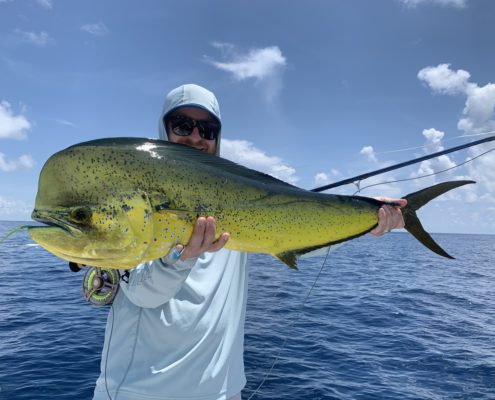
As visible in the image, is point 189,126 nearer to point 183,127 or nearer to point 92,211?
point 183,127

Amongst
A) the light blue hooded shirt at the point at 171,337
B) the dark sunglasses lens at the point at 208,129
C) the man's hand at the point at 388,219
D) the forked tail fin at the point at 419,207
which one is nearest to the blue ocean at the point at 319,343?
the forked tail fin at the point at 419,207

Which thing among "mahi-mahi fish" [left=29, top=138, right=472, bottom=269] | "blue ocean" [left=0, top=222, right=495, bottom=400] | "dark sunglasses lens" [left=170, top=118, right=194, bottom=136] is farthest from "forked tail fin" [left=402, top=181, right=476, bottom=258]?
"blue ocean" [left=0, top=222, right=495, bottom=400]

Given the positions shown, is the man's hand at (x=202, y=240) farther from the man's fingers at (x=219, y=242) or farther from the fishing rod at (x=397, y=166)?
the fishing rod at (x=397, y=166)

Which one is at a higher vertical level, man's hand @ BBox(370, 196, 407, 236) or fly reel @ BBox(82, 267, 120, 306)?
man's hand @ BBox(370, 196, 407, 236)

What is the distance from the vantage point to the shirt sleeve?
2129mm

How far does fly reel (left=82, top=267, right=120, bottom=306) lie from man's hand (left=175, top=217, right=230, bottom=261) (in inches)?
34.4

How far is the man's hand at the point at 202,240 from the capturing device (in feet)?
6.42

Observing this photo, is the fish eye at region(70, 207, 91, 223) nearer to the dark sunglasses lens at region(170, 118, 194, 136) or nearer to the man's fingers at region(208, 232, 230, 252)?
the man's fingers at region(208, 232, 230, 252)

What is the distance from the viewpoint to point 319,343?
358 inches

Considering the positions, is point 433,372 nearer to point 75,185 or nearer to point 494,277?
point 75,185

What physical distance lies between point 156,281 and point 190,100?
5.03 feet

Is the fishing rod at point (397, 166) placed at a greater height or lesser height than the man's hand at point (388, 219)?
greater

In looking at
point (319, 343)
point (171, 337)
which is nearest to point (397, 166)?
point (171, 337)

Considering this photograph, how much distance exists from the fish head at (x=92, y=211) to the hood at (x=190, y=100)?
1.33 metres
